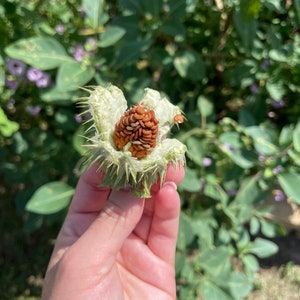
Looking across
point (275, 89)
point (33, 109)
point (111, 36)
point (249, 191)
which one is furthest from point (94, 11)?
point (249, 191)

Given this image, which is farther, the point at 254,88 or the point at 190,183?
the point at 254,88

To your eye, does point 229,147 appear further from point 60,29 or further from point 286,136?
point 60,29

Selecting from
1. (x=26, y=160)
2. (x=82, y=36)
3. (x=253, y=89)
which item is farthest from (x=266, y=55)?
(x=26, y=160)

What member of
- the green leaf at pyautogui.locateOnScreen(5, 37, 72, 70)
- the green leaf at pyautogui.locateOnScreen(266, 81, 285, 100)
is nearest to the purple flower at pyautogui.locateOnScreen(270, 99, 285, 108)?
the green leaf at pyautogui.locateOnScreen(266, 81, 285, 100)

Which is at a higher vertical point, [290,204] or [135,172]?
[135,172]

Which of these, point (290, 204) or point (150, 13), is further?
point (290, 204)

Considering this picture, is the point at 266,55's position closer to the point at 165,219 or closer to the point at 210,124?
the point at 210,124

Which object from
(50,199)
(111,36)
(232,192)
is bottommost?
(232,192)
